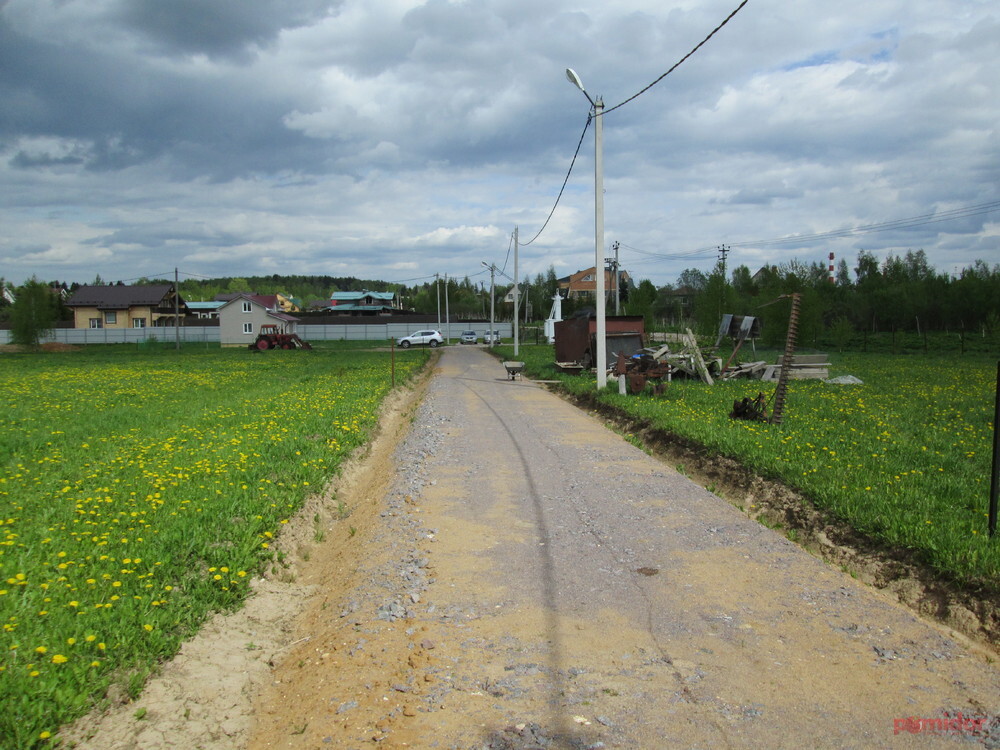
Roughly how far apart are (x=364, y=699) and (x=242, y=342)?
3019 inches

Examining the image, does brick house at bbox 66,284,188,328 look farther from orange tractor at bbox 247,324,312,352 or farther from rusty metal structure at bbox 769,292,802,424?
rusty metal structure at bbox 769,292,802,424

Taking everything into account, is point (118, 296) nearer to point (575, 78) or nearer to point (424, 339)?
point (424, 339)

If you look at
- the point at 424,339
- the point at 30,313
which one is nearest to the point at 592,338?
the point at 424,339

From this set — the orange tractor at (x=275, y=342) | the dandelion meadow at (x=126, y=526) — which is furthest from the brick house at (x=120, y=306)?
the dandelion meadow at (x=126, y=526)

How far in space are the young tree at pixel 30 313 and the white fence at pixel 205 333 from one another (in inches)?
279

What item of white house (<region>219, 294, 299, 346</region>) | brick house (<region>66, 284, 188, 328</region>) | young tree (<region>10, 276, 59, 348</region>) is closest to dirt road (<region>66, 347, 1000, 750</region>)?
young tree (<region>10, 276, 59, 348</region>)

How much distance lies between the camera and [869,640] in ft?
15.7

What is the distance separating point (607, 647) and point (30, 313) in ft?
228

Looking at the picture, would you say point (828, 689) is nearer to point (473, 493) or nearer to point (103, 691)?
point (103, 691)

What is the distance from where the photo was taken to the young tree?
196 feet

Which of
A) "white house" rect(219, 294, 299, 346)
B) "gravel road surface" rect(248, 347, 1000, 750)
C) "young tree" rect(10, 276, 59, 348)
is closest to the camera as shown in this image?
"gravel road surface" rect(248, 347, 1000, 750)

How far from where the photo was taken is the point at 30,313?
60281 millimetres

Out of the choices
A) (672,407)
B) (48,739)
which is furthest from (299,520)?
(672,407)

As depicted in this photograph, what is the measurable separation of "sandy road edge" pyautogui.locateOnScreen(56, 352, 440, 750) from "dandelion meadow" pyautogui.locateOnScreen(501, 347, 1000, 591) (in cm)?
499
